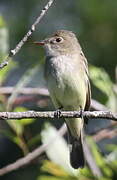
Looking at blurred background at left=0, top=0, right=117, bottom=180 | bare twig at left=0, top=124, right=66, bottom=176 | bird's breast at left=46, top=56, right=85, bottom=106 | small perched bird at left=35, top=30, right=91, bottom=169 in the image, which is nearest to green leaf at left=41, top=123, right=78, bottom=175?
small perched bird at left=35, top=30, right=91, bottom=169

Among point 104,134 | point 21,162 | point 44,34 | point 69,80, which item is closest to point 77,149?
point 69,80

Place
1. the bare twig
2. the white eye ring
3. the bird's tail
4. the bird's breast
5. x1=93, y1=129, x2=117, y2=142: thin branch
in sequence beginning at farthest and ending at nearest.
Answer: the white eye ring → the bird's tail → the bird's breast → x1=93, y1=129, x2=117, y2=142: thin branch → the bare twig

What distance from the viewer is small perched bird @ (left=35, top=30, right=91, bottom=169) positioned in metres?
5.20

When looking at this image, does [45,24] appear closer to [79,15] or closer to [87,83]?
[79,15]

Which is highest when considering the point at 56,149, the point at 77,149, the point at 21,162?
the point at 21,162

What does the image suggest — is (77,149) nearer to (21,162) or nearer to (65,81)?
(65,81)

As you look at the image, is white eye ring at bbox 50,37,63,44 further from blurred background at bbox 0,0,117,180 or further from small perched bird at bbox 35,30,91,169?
blurred background at bbox 0,0,117,180

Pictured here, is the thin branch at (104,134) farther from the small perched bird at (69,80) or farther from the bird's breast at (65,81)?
the bird's breast at (65,81)

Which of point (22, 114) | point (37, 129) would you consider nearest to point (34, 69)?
point (22, 114)

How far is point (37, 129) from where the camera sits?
26.9 feet

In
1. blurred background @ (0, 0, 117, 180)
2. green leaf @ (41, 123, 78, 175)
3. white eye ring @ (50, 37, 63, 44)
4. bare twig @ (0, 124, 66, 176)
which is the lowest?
blurred background @ (0, 0, 117, 180)

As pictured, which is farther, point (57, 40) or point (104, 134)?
point (57, 40)

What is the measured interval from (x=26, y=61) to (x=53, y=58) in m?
2.89

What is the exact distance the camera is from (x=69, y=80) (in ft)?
17.1
